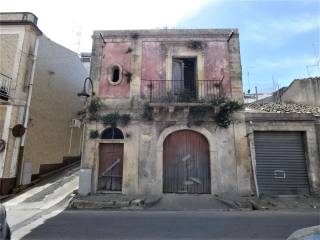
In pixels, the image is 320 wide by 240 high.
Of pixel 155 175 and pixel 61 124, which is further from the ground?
pixel 61 124

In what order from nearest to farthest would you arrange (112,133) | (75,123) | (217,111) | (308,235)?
(308,235), (217,111), (112,133), (75,123)

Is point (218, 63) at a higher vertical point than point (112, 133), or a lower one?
higher

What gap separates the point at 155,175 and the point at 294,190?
5889 mm

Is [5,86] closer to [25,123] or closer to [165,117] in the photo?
[25,123]

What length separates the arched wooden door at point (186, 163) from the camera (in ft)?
37.3

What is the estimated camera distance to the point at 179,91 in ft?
39.7

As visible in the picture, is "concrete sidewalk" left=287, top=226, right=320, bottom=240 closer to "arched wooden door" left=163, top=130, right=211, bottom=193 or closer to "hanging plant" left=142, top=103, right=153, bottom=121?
"arched wooden door" left=163, top=130, right=211, bottom=193

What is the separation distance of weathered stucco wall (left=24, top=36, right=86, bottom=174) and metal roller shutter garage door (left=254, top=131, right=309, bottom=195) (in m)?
10.6

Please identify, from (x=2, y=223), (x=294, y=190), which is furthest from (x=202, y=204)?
(x=2, y=223)

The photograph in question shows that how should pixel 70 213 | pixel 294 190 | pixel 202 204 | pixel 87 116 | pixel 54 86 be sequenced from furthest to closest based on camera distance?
pixel 54 86
pixel 87 116
pixel 294 190
pixel 202 204
pixel 70 213

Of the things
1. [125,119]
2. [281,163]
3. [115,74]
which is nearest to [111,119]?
[125,119]

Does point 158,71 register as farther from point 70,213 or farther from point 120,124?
point 70,213

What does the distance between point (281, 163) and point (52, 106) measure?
12158 mm

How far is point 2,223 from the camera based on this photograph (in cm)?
401
